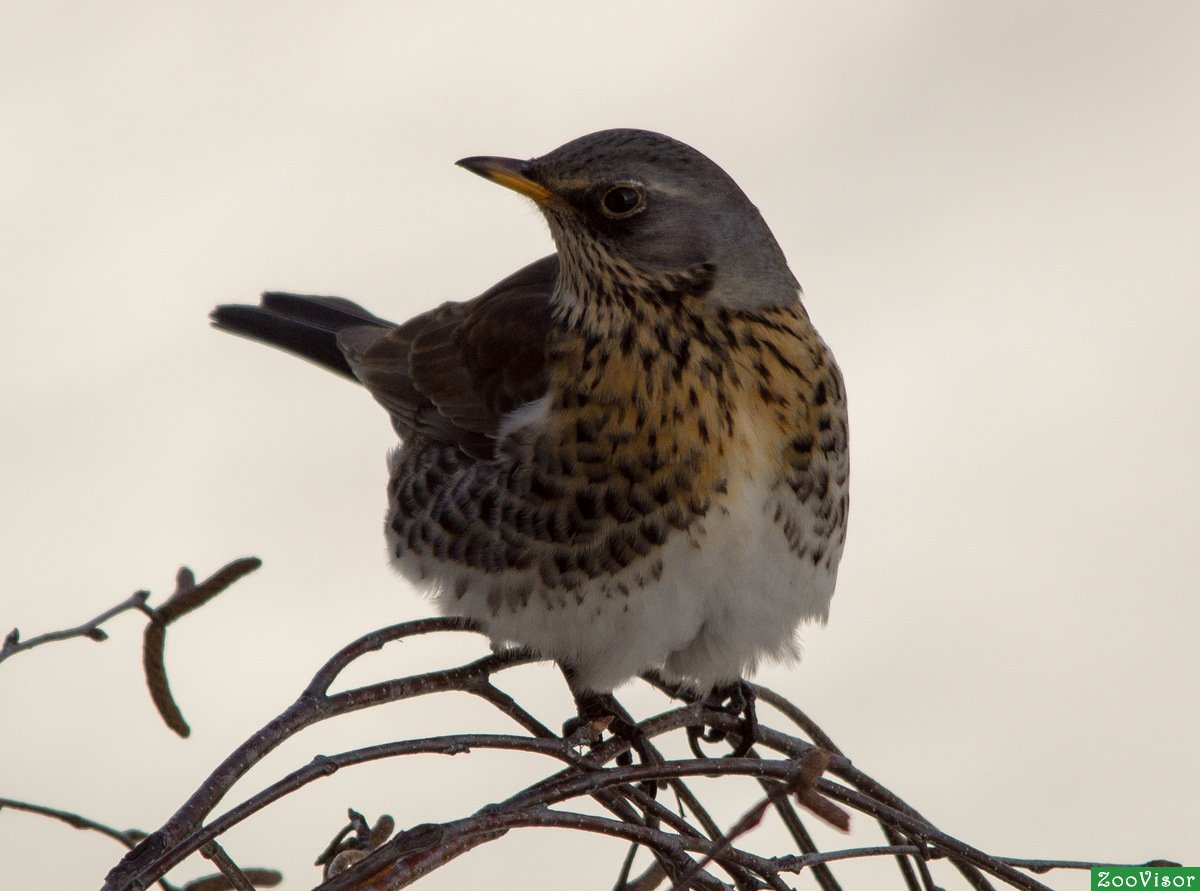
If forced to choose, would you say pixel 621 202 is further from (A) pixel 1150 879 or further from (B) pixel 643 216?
(A) pixel 1150 879

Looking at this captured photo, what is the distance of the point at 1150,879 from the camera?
1.31 m

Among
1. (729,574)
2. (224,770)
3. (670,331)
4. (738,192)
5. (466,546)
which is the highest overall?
(738,192)

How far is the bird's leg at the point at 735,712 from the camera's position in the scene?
151 centimetres

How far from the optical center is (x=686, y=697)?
1.93 meters

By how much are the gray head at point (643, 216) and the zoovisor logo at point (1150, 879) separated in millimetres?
715

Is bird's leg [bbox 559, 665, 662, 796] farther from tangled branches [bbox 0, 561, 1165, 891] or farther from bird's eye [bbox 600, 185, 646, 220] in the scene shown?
bird's eye [bbox 600, 185, 646, 220]

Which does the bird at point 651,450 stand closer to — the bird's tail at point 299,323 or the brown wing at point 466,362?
Answer: the brown wing at point 466,362

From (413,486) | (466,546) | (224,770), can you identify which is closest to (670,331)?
(466,546)

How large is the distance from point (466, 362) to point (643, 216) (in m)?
0.44

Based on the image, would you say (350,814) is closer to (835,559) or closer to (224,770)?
(224,770)

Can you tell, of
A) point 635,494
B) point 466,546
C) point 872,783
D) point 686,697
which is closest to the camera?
point 872,783

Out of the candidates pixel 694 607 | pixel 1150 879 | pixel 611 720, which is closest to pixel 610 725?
pixel 611 720

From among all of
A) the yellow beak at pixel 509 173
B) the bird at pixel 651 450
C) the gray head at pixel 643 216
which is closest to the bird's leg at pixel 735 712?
the bird at pixel 651 450

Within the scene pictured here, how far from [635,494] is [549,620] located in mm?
175
